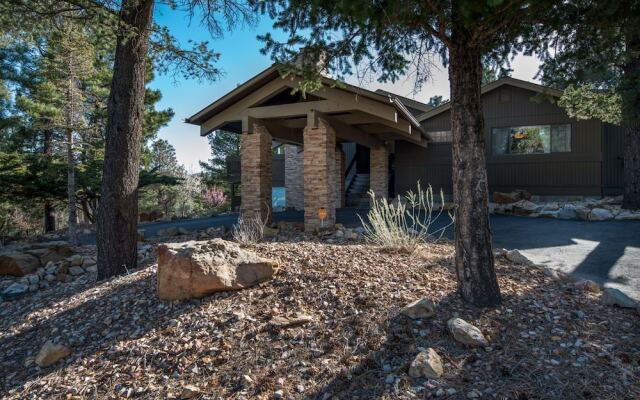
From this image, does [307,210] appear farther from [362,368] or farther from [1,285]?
[362,368]

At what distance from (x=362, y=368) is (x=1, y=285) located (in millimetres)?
6295

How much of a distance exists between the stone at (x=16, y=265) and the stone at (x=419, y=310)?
6.58m

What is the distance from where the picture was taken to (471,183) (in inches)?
122

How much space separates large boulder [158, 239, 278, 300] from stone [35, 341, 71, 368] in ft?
2.73

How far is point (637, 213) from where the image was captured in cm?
924

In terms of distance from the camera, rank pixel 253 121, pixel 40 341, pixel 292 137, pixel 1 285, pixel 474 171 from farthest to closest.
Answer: pixel 292 137, pixel 253 121, pixel 1 285, pixel 40 341, pixel 474 171

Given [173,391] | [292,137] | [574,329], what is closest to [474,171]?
[574,329]

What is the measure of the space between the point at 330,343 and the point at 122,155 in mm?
4117

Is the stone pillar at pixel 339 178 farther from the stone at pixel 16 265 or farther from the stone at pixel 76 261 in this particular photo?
the stone at pixel 16 265

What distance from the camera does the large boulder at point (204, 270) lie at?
3439mm

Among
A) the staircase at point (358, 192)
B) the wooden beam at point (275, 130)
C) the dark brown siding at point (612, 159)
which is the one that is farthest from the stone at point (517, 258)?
the dark brown siding at point (612, 159)

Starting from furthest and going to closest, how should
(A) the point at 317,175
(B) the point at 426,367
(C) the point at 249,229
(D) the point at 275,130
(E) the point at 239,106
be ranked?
(D) the point at 275,130 < (E) the point at 239,106 < (A) the point at 317,175 < (C) the point at 249,229 < (B) the point at 426,367

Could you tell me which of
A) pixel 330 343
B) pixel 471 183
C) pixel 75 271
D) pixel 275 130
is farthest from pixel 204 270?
pixel 275 130

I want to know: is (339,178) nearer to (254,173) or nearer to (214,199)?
(254,173)
